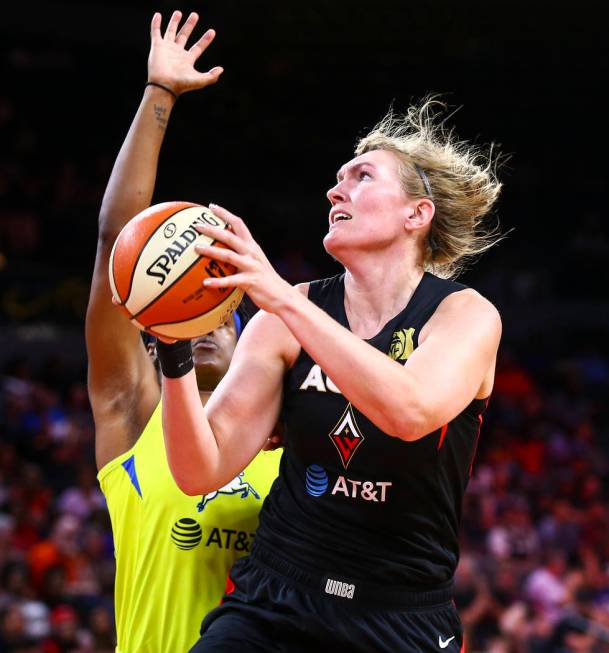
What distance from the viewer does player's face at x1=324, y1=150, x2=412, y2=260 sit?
2.95 m

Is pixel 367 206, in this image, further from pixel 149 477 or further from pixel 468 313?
pixel 149 477

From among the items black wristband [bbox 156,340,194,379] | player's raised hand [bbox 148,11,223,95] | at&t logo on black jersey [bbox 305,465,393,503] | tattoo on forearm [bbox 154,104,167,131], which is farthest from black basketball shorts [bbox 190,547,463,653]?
player's raised hand [bbox 148,11,223,95]

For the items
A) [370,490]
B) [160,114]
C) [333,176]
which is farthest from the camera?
[333,176]

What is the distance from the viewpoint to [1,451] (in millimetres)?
10125

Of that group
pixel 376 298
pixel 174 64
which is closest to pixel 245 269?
pixel 376 298

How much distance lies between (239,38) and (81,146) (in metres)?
3.07

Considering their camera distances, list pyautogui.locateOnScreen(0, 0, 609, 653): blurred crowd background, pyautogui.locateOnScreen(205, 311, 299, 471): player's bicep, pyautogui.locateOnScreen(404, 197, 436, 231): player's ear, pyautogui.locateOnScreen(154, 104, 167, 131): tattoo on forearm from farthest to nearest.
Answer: pyautogui.locateOnScreen(0, 0, 609, 653): blurred crowd background, pyautogui.locateOnScreen(154, 104, 167, 131): tattoo on forearm, pyautogui.locateOnScreen(404, 197, 436, 231): player's ear, pyautogui.locateOnScreen(205, 311, 299, 471): player's bicep

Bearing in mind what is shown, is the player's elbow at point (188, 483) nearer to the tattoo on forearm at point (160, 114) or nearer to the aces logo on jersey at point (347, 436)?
the aces logo on jersey at point (347, 436)

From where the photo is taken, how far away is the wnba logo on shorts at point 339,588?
8.77ft

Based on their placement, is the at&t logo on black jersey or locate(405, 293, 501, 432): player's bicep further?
the at&t logo on black jersey

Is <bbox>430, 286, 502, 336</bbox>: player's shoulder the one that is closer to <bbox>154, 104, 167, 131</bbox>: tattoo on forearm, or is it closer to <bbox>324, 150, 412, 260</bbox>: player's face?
<bbox>324, 150, 412, 260</bbox>: player's face

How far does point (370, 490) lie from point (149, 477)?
2.95 feet

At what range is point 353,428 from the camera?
2740 millimetres

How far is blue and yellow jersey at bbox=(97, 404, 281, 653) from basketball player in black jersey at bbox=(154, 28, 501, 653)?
334 millimetres
